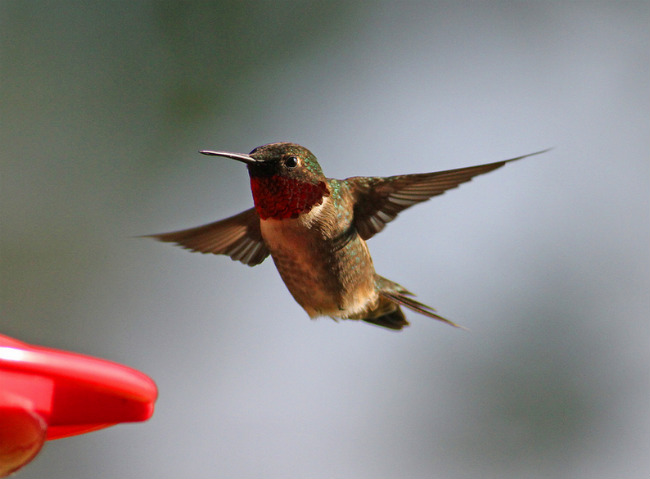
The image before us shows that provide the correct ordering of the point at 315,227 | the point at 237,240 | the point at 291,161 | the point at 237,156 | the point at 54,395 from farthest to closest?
1. the point at 237,240
2. the point at 315,227
3. the point at 291,161
4. the point at 237,156
5. the point at 54,395

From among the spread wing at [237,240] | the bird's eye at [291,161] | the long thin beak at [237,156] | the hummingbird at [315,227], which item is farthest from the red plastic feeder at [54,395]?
the spread wing at [237,240]

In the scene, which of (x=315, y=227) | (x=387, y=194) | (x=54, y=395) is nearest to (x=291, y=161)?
(x=315, y=227)

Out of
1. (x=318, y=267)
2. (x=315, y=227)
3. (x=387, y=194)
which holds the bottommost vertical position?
(x=318, y=267)

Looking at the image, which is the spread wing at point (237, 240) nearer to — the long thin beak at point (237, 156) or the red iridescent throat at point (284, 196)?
the red iridescent throat at point (284, 196)

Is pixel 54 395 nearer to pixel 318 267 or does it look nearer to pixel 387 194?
pixel 318 267

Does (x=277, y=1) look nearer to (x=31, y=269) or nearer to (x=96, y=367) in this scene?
(x=31, y=269)
